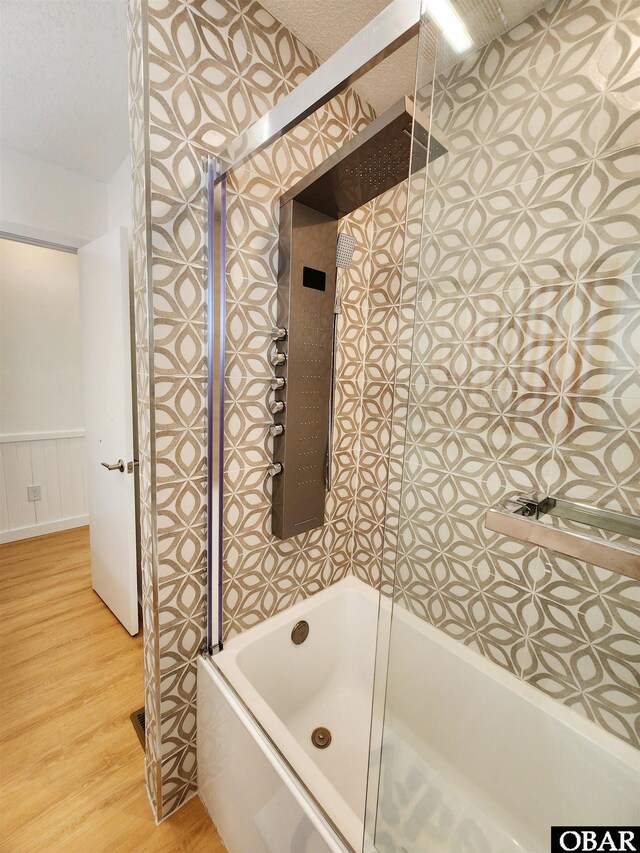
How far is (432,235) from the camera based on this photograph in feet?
3.05

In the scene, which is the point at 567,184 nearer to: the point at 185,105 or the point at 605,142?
the point at 605,142

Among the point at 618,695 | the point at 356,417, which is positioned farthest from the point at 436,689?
the point at 356,417

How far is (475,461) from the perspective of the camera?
3.53 ft

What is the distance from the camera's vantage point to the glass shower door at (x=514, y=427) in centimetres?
81

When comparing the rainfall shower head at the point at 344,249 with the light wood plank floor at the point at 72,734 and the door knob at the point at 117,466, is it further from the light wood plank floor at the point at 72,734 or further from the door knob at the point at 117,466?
the light wood plank floor at the point at 72,734

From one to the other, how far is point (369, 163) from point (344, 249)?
1.06ft

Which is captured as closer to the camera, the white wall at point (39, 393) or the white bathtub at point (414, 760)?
the white bathtub at point (414, 760)

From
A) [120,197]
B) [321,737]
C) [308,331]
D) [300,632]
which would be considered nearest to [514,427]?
[308,331]

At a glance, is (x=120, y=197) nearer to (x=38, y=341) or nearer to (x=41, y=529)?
(x=38, y=341)

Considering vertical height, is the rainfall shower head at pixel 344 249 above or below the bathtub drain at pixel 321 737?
above

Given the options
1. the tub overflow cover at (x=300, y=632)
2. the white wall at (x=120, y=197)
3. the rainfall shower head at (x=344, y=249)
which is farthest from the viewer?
the white wall at (x=120, y=197)

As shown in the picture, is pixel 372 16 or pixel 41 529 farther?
pixel 41 529
